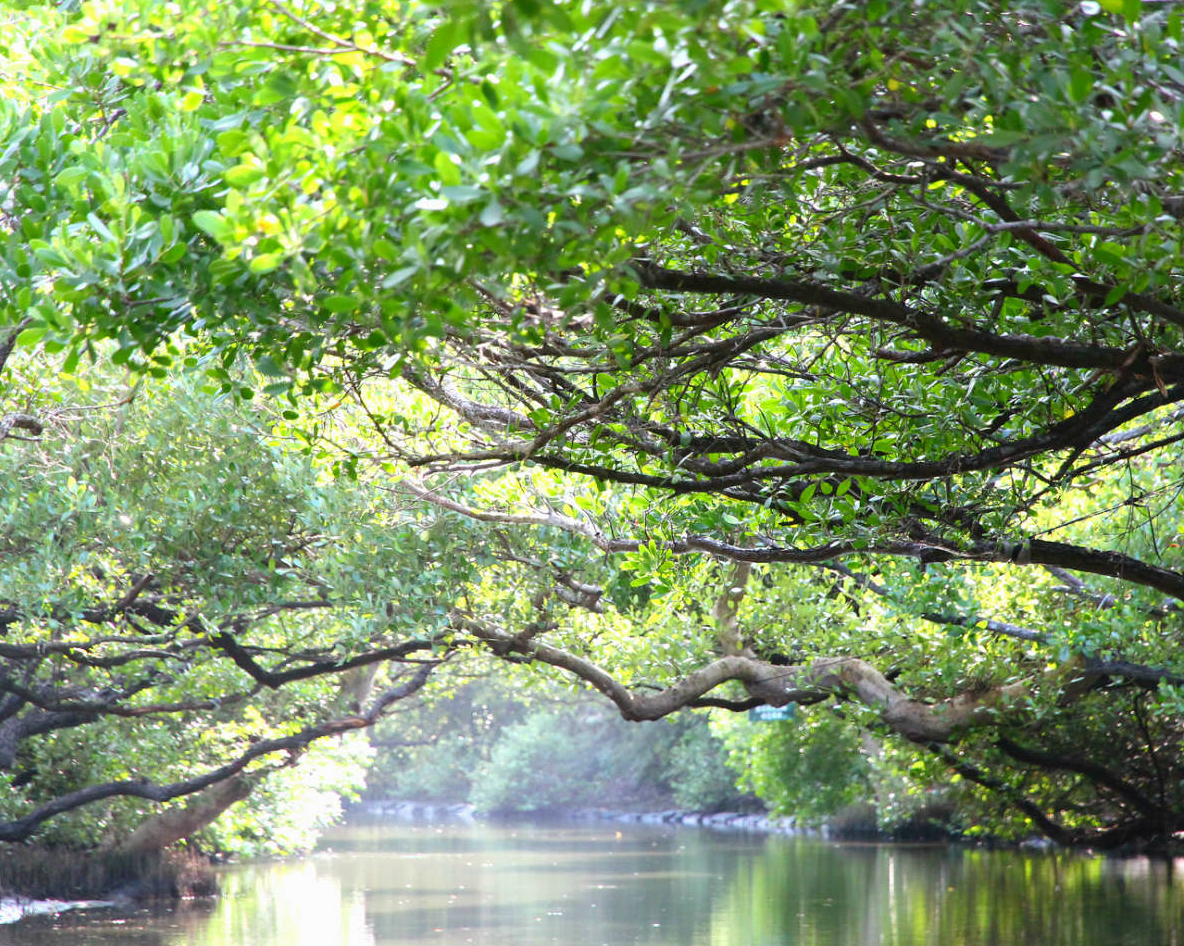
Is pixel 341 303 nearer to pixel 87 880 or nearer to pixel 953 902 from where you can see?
pixel 953 902

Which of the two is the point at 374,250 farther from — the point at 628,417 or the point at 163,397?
the point at 163,397

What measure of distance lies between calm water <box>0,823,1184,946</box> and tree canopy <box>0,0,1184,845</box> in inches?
298

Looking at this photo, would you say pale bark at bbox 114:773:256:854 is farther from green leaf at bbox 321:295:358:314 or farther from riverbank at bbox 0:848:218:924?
green leaf at bbox 321:295:358:314

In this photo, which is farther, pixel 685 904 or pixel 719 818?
pixel 719 818

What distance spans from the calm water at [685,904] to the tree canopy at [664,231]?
24.8 feet

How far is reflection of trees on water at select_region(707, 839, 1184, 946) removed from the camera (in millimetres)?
14414

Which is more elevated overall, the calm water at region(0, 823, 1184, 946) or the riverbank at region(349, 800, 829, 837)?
the calm water at region(0, 823, 1184, 946)

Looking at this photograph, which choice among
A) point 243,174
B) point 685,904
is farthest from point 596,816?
point 243,174

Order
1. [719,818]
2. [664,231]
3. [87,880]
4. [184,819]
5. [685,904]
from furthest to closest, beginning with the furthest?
[719,818] < [184,819] < [87,880] < [685,904] < [664,231]

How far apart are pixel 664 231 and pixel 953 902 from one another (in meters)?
15.2

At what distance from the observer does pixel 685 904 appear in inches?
739

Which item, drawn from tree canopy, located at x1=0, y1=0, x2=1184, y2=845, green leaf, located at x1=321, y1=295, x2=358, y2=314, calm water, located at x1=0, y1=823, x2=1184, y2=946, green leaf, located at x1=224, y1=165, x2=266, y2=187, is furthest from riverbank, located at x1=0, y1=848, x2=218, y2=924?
green leaf, located at x1=224, y1=165, x2=266, y2=187

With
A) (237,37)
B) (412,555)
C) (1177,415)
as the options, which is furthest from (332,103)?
(412,555)

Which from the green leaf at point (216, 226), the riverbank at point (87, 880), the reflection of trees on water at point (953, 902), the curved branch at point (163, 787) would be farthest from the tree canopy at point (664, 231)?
the riverbank at point (87, 880)
